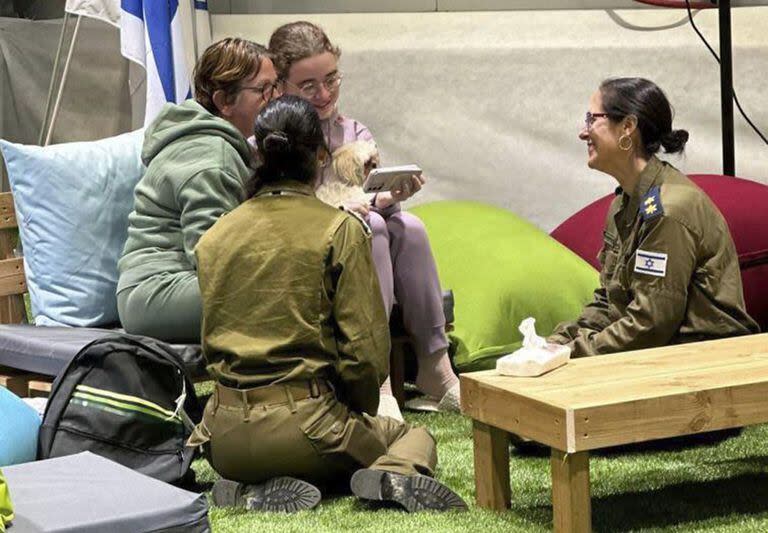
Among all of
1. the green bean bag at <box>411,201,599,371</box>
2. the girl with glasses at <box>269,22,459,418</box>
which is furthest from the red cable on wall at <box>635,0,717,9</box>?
the girl with glasses at <box>269,22,459,418</box>

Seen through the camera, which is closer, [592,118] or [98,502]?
[98,502]

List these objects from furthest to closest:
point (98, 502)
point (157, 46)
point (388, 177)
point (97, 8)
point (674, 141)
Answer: point (97, 8)
point (157, 46)
point (388, 177)
point (674, 141)
point (98, 502)

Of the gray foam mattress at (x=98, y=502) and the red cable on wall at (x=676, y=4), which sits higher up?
the red cable on wall at (x=676, y=4)

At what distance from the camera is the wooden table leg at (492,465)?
334 centimetres

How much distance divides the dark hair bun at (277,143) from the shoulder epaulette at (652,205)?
3.09 ft

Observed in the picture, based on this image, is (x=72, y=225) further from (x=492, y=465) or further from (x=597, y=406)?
(x=597, y=406)

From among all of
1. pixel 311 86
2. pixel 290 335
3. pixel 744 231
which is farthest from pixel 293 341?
pixel 744 231

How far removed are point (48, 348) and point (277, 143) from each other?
1.04 m

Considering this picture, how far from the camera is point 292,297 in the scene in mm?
3328

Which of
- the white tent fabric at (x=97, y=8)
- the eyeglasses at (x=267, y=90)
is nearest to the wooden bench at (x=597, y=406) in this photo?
the eyeglasses at (x=267, y=90)

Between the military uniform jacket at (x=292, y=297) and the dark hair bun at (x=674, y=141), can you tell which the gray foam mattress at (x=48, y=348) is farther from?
the dark hair bun at (x=674, y=141)

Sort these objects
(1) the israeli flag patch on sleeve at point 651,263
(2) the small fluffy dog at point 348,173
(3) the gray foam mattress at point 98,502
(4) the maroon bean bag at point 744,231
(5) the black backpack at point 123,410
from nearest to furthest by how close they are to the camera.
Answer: (3) the gray foam mattress at point 98,502 → (5) the black backpack at point 123,410 → (1) the israeli flag patch on sleeve at point 651,263 → (2) the small fluffy dog at point 348,173 → (4) the maroon bean bag at point 744,231

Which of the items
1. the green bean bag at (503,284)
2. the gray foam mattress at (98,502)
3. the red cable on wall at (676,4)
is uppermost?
the red cable on wall at (676,4)

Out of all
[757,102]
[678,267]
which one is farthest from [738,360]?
[757,102]
